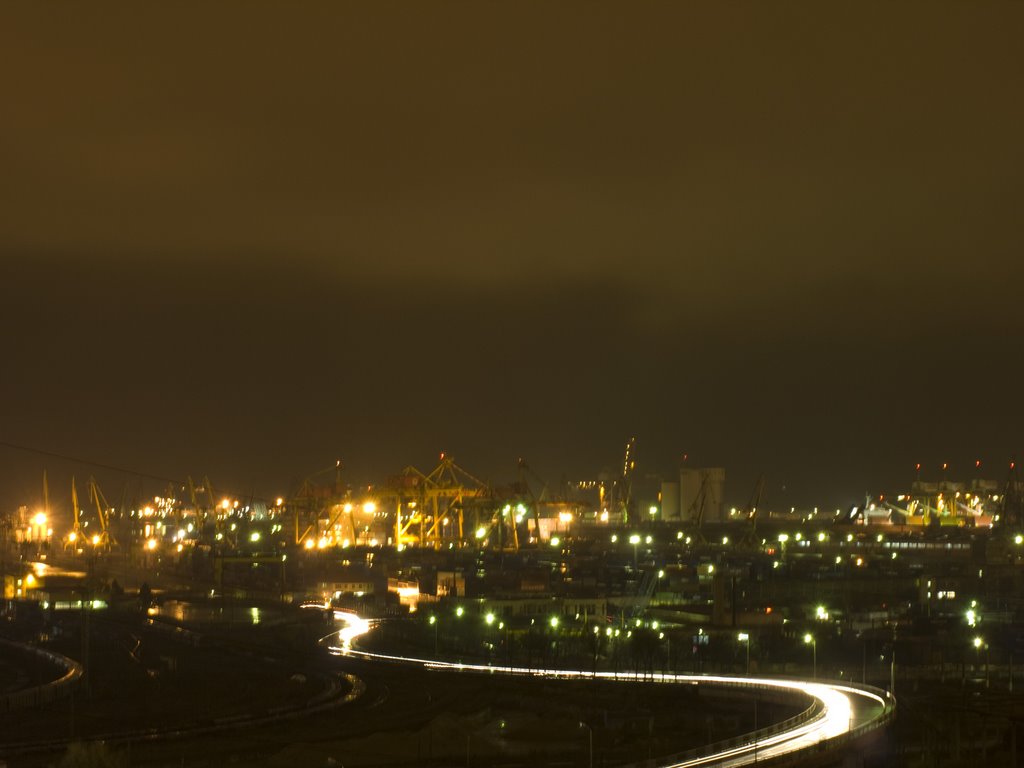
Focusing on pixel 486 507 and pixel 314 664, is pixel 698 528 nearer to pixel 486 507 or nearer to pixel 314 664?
pixel 486 507

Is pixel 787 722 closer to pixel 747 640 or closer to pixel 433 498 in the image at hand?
pixel 747 640

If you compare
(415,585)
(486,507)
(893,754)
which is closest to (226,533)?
(486,507)

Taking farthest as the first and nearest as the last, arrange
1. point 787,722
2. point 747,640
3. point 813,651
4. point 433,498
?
1. point 433,498
2. point 747,640
3. point 813,651
4. point 787,722

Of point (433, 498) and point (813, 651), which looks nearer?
point (813, 651)

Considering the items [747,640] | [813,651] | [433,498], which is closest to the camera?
[813,651]

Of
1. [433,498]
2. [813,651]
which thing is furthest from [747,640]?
[433,498]

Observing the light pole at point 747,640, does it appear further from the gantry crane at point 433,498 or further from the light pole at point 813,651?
the gantry crane at point 433,498

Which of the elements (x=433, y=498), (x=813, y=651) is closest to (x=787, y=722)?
(x=813, y=651)
